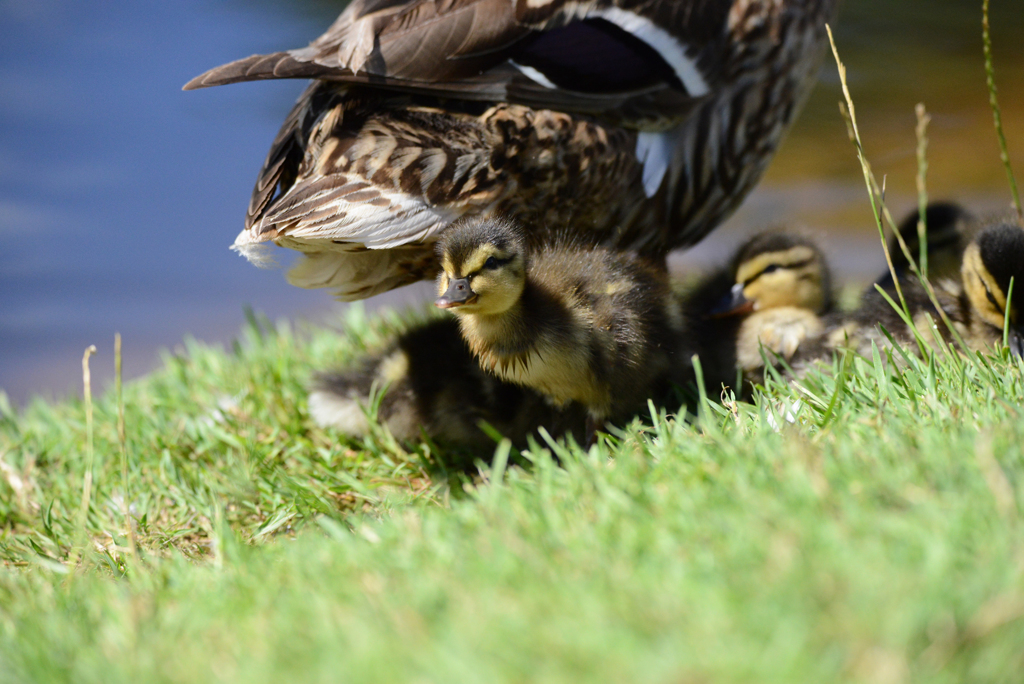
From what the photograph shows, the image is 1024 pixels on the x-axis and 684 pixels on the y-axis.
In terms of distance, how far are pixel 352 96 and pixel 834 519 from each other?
1.73 meters

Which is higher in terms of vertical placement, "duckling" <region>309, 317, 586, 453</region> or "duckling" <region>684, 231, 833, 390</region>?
"duckling" <region>684, 231, 833, 390</region>

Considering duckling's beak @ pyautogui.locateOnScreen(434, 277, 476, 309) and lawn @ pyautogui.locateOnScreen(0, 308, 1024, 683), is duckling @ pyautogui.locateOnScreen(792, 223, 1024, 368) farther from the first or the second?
duckling's beak @ pyautogui.locateOnScreen(434, 277, 476, 309)

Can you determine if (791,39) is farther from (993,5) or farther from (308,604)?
(993,5)

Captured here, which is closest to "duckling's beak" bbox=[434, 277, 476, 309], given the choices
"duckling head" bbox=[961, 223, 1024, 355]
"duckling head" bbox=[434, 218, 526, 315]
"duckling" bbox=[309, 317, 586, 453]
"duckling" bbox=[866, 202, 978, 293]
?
"duckling head" bbox=[434, 218, 526, 315]

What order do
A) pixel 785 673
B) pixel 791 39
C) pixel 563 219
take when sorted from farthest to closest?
1. pixel 791 39
2. pixel 563 219
3. pixel 785 673

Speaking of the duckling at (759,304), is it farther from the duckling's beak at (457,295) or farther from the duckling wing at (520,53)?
the duckling's beak at (457,295)

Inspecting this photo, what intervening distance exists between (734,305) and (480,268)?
115cm

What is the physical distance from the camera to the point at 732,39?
2.75m

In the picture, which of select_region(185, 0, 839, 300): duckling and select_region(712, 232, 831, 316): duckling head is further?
select_region(712, 232, 831, 316): duckling head

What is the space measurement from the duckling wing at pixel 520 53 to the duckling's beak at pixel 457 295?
1.86 ft

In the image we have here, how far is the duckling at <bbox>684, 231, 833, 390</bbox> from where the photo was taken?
266cm

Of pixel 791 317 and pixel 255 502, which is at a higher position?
pixel 791 317

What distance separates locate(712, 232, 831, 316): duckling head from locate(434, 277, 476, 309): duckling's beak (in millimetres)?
1133

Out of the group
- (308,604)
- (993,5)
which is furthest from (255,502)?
(993,5)
